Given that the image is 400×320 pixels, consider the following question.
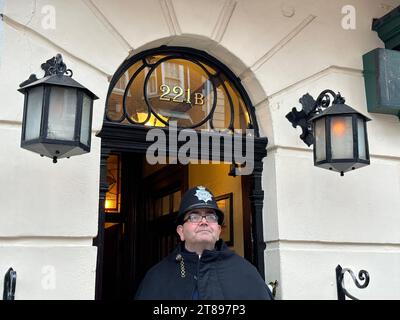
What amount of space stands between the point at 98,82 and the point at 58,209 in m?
1.07

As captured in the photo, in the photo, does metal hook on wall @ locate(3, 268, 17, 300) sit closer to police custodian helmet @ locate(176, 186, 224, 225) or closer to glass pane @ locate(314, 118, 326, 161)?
police custodian helmet @ locate(176, 186, 224, 225)

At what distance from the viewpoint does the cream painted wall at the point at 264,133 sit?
3662 mm

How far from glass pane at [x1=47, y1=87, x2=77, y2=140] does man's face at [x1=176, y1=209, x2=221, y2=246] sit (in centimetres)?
93

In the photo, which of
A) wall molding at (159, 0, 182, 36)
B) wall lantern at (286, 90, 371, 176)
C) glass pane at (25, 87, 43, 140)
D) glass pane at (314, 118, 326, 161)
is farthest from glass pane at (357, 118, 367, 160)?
glass pane at (25, 87, 43, 140)

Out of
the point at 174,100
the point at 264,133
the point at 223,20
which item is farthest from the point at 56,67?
the point at 264,133

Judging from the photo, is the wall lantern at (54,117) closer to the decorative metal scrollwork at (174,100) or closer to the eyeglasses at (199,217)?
the eyeglasses at (199,217)

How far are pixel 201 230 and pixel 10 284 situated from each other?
51.7 inches

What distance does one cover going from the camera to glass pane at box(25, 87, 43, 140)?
125 inches

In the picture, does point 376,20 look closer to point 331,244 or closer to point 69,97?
point 331,244

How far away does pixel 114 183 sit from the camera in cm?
793

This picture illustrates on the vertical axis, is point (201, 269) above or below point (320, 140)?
below

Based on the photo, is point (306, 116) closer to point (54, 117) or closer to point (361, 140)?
point (361, 140)

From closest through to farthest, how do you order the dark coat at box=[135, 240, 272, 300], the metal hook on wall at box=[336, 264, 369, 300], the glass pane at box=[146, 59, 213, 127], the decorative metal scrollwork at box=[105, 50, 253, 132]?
the dark coat at box=[135, 240, 272, 300] < the metal hook on wall at box=[336, 264, 369, 300] < the decorative metal scrollwork at box=[105, 50, 253, 132] < the glass pane at box=[146, 59, 213, 127]
